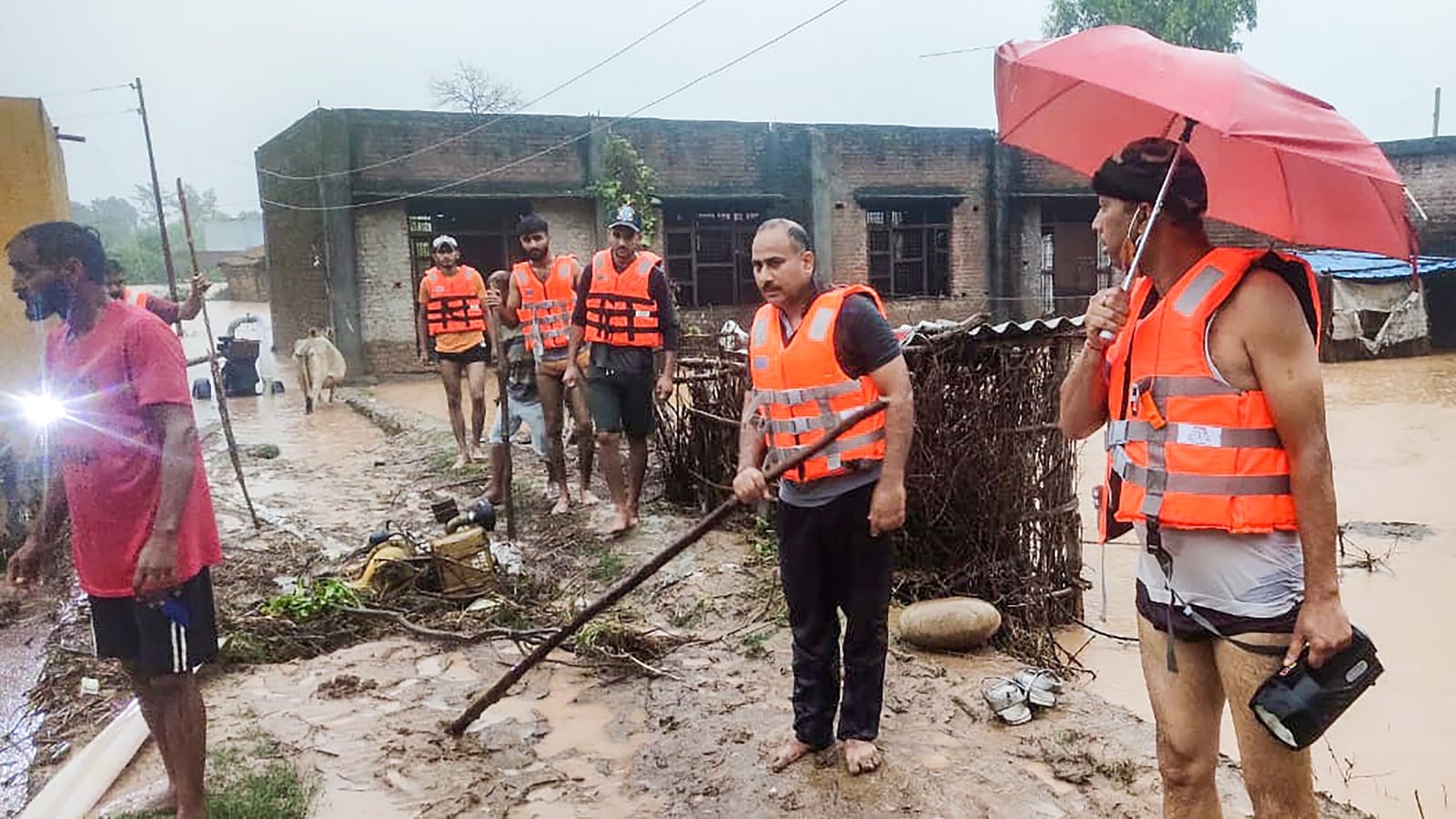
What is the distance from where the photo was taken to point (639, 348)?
18.6 feet

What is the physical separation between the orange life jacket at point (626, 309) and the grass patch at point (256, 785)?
2857mm

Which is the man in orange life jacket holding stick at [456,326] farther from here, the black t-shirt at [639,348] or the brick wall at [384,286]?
the brick wall at [384,286]

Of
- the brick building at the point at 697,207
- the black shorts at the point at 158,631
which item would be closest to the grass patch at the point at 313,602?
the black shorts at the point at 158,631

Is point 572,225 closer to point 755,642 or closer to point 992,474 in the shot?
point 992,474

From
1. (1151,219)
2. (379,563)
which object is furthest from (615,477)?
(1151,219)

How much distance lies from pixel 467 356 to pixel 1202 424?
267 inches

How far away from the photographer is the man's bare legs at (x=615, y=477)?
5.83 meters

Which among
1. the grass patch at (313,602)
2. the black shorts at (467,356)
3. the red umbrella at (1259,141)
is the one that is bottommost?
the grass patch at (313,602)

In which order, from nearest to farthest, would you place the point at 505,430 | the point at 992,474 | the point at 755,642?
the point at 755,642 < the point at 992,474 < the point at 505,430

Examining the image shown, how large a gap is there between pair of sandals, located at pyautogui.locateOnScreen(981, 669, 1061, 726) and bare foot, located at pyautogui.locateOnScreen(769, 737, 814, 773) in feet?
2.64

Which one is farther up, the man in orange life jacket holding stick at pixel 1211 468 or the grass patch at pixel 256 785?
the man in orange life jacket holding stick at pixel 1211 468

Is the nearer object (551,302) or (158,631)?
(158,631)

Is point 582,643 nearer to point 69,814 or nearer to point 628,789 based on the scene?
point 628,789

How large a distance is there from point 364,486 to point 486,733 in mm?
4977
